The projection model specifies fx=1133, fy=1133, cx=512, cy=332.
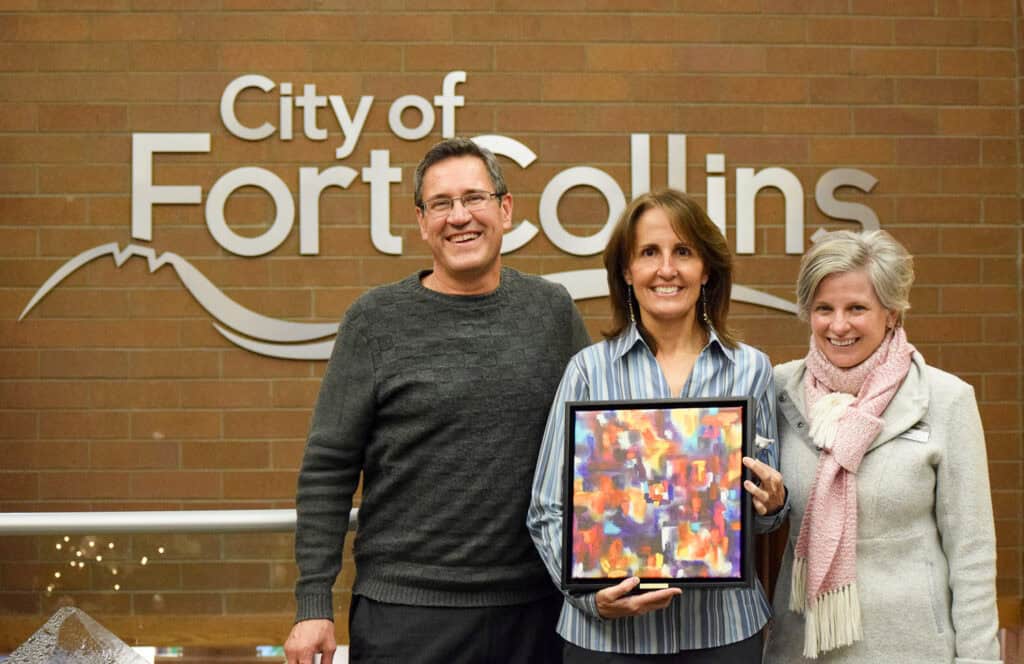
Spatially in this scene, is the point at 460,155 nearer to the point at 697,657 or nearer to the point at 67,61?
the point at 697,657

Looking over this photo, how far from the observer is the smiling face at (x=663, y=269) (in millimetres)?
2094

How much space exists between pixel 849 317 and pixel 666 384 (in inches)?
14.4

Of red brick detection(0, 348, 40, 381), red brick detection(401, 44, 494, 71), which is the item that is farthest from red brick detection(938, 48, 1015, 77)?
red brick detection(0, 348, 40, 381)

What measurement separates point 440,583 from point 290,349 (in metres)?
2.32

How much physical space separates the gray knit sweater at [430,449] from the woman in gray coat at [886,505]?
534 millimetres

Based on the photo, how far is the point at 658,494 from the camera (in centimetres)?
197

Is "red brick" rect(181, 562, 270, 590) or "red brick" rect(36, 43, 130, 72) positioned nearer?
"red brick" rect(181, 562, 270, 590)

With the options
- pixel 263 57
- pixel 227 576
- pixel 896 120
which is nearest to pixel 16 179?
pixel 263 57

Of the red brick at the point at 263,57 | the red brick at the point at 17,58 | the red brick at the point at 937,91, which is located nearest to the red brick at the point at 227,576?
the red brick at the point at 263,57

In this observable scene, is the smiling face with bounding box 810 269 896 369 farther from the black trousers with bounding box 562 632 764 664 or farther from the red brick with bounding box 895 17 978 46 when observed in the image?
the red brick with bounding box 895 17 978 46

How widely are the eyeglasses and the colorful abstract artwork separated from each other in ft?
1.73

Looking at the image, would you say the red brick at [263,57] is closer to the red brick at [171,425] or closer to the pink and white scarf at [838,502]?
the red brick at [171,425]

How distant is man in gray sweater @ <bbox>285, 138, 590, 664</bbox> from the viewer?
219 cm

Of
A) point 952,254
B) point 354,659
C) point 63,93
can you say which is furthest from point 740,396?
point 63,93
